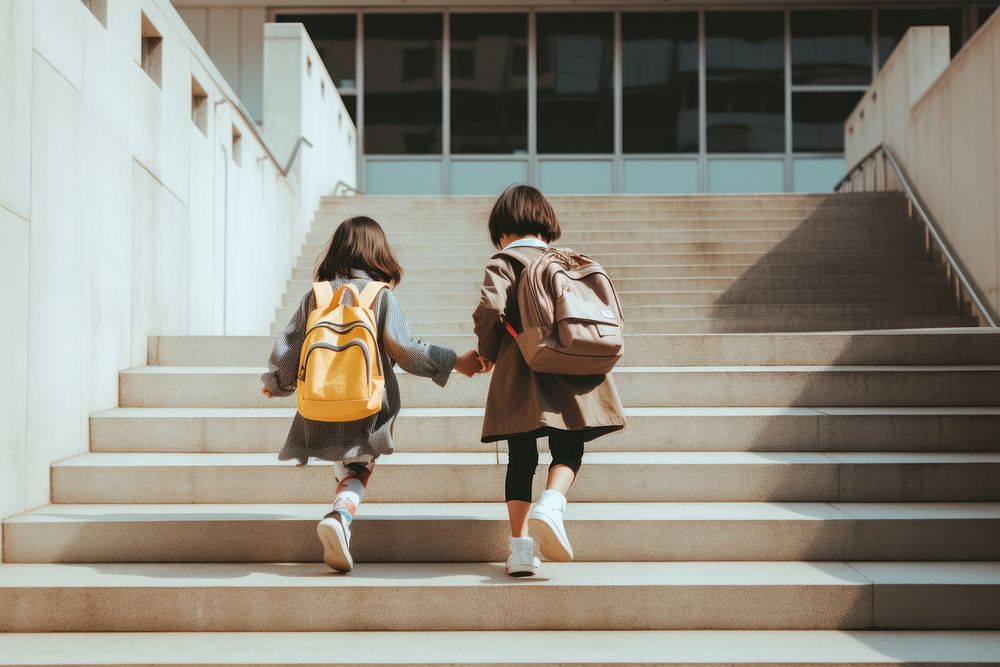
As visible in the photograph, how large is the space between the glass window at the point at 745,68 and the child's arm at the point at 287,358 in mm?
15069

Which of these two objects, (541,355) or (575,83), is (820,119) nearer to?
(575,83)

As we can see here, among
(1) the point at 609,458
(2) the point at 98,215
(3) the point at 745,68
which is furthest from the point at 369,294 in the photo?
(3) the point at 745,68

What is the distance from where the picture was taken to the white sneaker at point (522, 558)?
141 inches

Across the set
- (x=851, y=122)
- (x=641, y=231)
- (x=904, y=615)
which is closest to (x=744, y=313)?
(x=641, y=231)

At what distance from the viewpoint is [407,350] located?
3627 mm

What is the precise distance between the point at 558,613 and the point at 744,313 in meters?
5.32

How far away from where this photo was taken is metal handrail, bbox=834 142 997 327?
293 inches

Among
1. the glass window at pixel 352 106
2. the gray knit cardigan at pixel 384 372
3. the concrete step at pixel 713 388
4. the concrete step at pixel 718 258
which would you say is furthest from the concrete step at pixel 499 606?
the glass window at pixel 352 106

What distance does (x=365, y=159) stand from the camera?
1709 centimetres

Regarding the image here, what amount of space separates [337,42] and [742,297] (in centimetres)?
1174

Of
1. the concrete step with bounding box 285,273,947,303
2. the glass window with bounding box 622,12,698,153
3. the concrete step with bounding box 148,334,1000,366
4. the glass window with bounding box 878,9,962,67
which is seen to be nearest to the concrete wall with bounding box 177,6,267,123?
the glass window with bounding box 622,12,698,153

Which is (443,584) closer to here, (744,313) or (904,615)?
(904,615)

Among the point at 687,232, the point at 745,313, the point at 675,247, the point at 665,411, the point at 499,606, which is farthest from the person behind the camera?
the point at 687,232

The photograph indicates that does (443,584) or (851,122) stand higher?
(851,122)
